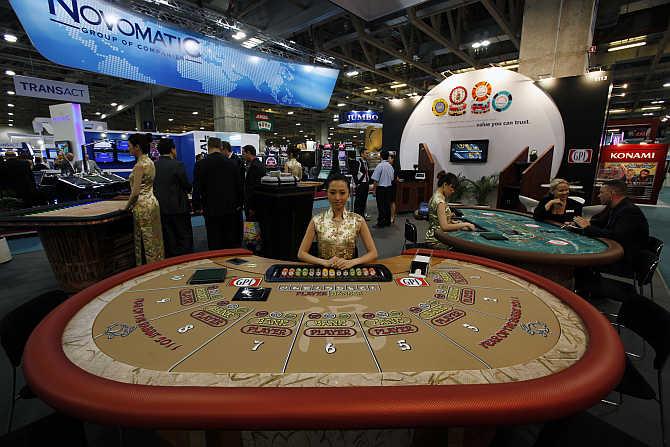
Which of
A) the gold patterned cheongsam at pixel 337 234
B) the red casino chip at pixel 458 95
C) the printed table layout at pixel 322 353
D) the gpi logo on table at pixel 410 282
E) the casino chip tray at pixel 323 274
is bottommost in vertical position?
the printed table layout at pixel 322 353

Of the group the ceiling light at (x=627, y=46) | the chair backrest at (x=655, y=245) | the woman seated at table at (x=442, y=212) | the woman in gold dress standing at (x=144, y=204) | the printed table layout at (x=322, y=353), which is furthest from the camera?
the ceiling light at (x=627, y=46)

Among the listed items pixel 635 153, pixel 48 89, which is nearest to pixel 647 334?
pixel 635 153

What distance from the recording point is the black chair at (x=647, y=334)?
4.62 ft

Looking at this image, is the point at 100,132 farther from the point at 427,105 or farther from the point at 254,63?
the point at 427,105

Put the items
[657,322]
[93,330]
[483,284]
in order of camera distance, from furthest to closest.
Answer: [483,284] < [657,322] < [93,330]

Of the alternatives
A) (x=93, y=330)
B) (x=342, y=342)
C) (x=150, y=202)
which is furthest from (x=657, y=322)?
(x=150, y=202)

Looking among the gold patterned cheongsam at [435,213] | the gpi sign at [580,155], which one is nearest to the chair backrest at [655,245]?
the gold patterned cheongsam at [435,213]

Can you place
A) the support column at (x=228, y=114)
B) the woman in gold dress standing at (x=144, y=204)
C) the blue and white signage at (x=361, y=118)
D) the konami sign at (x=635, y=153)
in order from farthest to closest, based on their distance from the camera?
the blue and white signage at (x=361, y=118), the support column at (x=228, y=114), the konami sign at (x=635, y=153), the woman in gold dress standing at (x=144, y=204)

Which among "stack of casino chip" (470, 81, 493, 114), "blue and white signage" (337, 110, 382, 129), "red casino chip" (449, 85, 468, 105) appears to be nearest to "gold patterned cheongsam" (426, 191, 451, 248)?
"stack of casino chip" (470, 81, 493, 114)

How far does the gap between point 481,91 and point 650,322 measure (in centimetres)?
721

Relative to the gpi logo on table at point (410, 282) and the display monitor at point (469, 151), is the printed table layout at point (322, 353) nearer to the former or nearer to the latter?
the gpi logo on table at point (410, 282)

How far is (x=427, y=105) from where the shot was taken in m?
8.43

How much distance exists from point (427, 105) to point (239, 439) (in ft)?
28.7

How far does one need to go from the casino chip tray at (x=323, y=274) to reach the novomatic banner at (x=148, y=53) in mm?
4346
